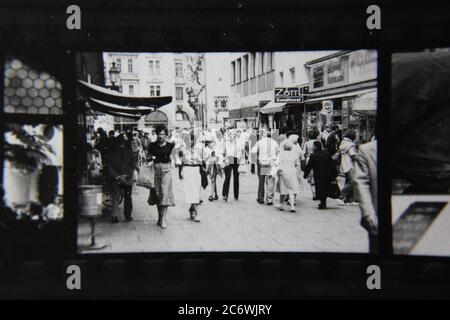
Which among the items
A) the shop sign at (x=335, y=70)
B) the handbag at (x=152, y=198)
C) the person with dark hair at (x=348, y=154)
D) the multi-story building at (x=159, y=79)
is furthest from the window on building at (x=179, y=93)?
the person with dark hair at (x=348, y=154)

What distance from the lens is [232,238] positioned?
22.8 feet

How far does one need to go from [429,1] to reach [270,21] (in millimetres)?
1878

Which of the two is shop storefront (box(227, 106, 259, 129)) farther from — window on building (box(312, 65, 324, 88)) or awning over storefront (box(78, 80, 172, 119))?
awning over storefront (box(78, 80, 172, 119))

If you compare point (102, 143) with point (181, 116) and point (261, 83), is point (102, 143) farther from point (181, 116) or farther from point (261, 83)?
point (261, 83)

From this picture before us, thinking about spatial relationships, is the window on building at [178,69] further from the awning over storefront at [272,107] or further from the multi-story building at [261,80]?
the awning over storefront at [272,107]

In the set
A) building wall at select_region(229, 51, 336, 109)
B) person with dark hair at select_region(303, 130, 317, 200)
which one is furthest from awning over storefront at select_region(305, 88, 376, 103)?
person with dark hair at select_region(303, 130, 317, 200)

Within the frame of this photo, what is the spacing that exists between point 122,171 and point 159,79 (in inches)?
66.7

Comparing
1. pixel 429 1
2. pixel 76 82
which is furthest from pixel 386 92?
pixel 76 82

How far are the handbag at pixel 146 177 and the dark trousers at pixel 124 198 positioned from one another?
36cm

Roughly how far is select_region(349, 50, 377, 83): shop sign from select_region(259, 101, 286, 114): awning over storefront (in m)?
1.37

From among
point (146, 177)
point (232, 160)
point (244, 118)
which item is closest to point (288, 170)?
point (232, 160)

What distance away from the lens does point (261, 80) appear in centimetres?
772

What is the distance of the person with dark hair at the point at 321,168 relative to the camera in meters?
9.45

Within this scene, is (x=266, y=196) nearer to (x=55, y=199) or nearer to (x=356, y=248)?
(x=356, y=248)
